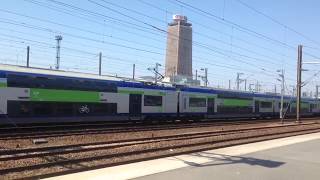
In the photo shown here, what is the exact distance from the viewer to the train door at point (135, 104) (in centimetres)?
3247

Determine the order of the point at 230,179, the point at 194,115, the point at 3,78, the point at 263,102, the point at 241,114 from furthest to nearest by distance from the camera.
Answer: the point at 263,102 < the point at 241,114 < the point at 194,115 < the point at 3,78 < the point at 230,179

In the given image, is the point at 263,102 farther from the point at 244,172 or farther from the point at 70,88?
the point at 244,172

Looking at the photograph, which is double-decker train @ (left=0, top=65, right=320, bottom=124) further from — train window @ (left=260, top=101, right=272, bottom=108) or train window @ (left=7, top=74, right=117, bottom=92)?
train window @ (left=260, top=101, right=272, bottom=108)

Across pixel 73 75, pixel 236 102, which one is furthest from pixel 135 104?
pixel 236 102

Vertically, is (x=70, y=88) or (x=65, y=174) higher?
(x=70, y=88)

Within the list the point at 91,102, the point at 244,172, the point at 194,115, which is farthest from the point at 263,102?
the point at 244,172

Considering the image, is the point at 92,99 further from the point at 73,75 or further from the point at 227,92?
the point at 227,92

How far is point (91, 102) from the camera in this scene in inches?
1140

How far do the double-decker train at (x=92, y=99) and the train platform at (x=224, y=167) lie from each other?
10.8 m

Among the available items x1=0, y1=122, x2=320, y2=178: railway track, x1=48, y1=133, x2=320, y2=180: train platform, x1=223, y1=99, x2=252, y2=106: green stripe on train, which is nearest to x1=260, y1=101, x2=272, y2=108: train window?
x1=223, y1=99, x2=252, y2=106: green stripe on train

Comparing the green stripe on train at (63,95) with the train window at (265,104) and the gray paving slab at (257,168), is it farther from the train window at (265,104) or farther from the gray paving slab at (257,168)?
the train window at (265,104)

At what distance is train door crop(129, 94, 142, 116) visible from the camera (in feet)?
107

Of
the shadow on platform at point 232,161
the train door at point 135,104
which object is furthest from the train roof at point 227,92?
the shadow on platform at point 232,161

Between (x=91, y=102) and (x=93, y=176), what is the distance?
16.9m
